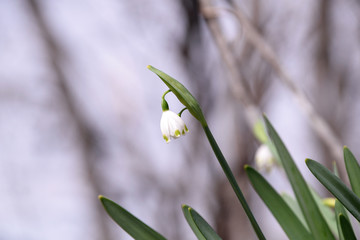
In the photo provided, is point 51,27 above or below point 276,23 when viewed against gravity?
above

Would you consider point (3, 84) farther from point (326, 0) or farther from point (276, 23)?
point (326, 0)

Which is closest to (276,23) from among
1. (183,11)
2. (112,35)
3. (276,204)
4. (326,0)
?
(326,0)

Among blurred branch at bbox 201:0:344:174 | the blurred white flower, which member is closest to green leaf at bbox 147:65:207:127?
blurred branch at bbox 201:0:344:174

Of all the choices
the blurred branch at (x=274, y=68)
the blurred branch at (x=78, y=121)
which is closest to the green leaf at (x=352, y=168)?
the blurred branch at (x=274, y=68)

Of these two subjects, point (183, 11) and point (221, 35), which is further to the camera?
point (183, 11)

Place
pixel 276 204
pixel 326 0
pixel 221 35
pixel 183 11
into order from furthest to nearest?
pixel 326 0, pixel 183 11, pixel 221 35, pixel 276 204

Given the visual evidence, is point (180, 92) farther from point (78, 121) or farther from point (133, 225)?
point (78, 121)
